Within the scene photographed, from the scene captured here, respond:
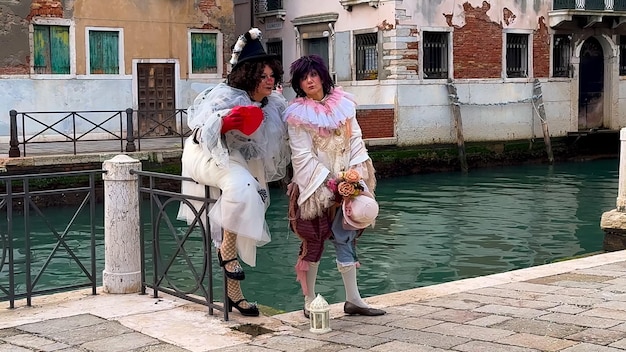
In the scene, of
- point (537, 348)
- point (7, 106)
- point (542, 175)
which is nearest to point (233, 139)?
point (537, 348)

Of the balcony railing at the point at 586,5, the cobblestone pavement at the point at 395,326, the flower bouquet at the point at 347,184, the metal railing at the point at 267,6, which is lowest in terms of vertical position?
the cobblestone pavement at the point at 395,326

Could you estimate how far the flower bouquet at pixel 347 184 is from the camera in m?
4.82

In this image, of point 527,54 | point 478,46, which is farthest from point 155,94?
point 527,54

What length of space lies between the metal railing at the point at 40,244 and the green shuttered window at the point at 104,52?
4.92 m

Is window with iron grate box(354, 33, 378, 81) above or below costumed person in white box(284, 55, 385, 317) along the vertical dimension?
above

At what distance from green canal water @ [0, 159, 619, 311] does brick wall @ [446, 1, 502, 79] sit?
343 cm

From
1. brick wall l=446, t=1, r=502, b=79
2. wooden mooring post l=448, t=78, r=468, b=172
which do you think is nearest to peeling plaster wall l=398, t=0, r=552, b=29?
brick wall l=446, t=1, r=502, b=79

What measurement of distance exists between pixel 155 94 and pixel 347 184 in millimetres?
15949

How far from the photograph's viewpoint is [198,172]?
497 centimetres

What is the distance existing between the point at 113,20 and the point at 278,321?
15.4 meters

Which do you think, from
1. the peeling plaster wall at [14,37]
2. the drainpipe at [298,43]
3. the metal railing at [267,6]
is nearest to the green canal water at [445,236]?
the peeling plaster wall at [14,37]

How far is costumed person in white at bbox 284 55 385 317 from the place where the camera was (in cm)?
488

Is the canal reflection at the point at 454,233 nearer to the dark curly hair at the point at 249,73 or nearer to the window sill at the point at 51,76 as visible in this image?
the dark curly hair at the point at 249,73

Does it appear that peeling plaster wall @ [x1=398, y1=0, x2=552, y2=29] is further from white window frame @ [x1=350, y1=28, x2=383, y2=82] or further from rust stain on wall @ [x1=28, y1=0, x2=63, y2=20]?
rust stain on wall @ [x1=28, y1=0, x2=63, y2=20]
